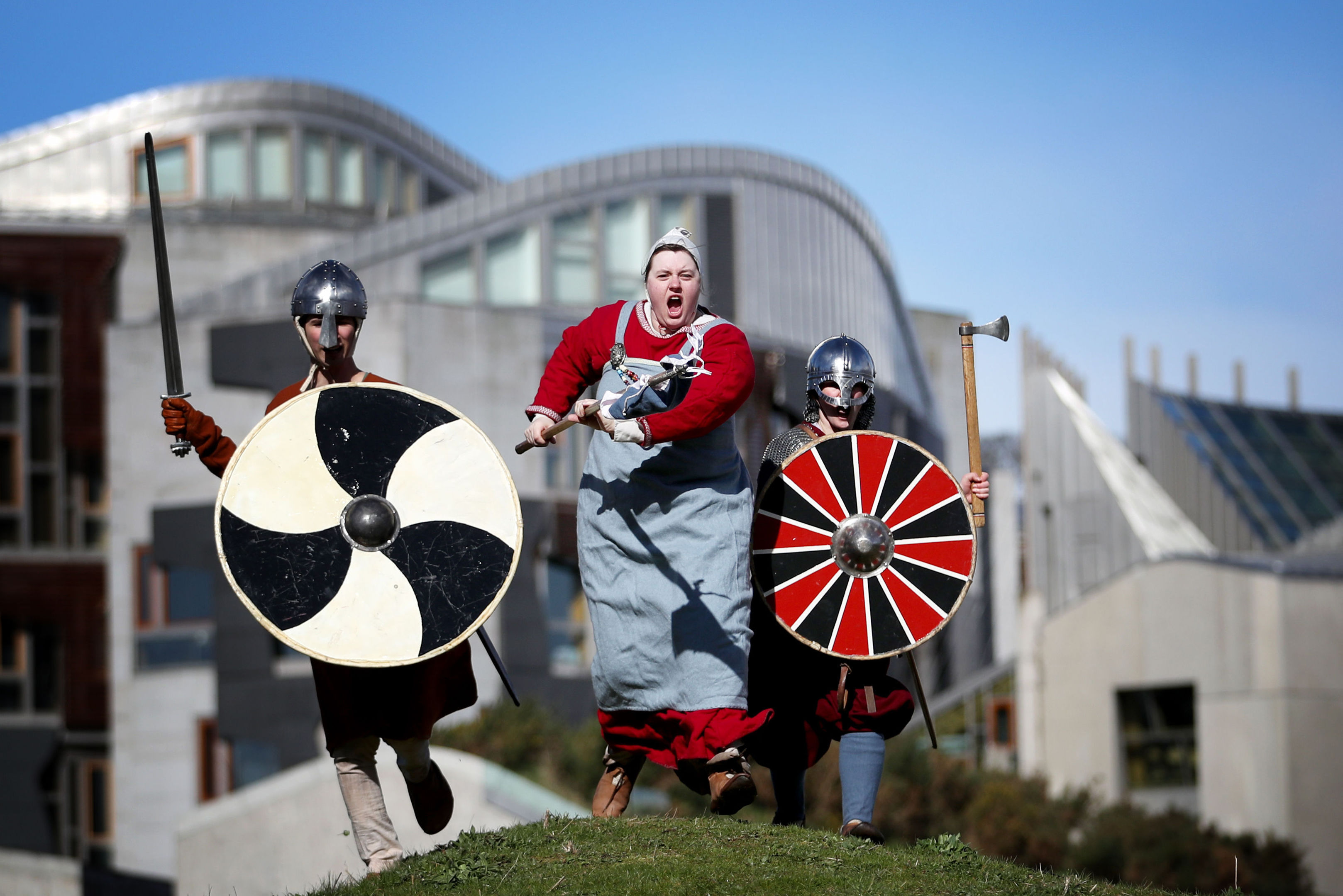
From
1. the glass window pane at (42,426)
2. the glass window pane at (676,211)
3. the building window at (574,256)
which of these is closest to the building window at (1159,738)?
the glass window pane at (676,211)

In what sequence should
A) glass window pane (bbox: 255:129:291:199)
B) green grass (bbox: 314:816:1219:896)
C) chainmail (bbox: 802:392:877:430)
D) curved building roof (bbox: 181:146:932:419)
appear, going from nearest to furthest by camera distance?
1. green grass (bbox: 314:816:1219:896)
2. chainmail (bbox: 802:392:877:430)
3. curved building roof (bbox: 181:146:932:419)
4. glass window pane (bbox: 255:129:291:199)

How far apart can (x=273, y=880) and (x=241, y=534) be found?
12300 millimetres

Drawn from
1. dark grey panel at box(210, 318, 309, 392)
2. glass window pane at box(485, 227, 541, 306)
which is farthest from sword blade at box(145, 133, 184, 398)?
glass window pane at box(485, 227, 541, 306)

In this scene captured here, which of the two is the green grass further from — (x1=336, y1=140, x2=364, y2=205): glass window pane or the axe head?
(x1=336, y1=140, x2=364, y2=205): glass window pane

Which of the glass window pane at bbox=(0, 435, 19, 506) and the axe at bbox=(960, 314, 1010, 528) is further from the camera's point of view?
the glass window pane at bbox=(0, 435, 19, 506)

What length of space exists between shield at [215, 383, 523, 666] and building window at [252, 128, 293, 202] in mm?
37393

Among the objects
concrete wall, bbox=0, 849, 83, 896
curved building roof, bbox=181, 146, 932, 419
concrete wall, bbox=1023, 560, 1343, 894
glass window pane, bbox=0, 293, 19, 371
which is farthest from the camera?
glass window pane, bbox=0, 293, 19, 371

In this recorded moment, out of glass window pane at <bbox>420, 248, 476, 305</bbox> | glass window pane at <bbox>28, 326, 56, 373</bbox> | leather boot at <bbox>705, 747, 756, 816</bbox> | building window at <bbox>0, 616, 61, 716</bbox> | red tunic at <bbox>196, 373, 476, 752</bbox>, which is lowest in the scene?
building window at <bbox>0, 616, 61, 716</bbox>

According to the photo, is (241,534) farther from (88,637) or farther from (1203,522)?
(1203,522)

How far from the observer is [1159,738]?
3153cm

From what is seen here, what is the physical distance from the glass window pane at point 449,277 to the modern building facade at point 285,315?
0.05 metres

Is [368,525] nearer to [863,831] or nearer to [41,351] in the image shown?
[863,831]

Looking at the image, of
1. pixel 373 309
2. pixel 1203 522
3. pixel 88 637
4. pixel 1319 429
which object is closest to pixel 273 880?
pixel 373 309

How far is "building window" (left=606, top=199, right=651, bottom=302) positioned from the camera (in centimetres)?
3434
